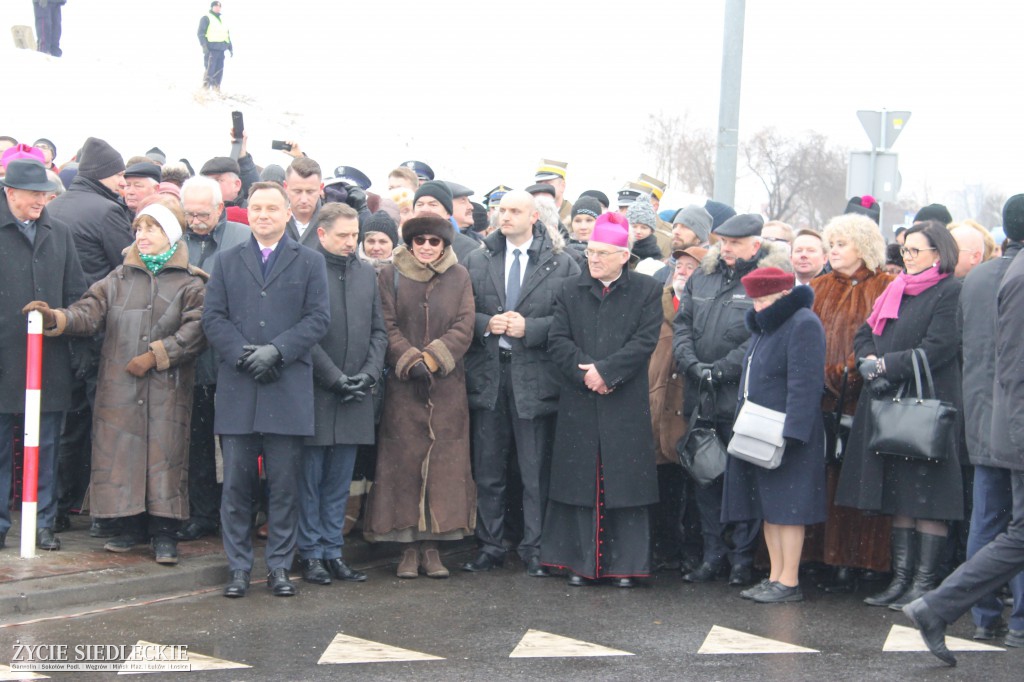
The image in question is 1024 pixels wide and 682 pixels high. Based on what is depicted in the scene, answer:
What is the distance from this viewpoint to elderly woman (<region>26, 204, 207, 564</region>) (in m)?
7.59

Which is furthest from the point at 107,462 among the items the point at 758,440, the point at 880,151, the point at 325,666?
the point at 880,151

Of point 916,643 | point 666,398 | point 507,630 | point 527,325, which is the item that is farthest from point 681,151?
point 507,630

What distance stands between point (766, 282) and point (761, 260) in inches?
14.5

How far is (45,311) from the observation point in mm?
7484

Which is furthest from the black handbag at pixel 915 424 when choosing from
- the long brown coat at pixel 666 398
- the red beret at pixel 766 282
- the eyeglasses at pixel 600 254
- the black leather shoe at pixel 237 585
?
the black leather shoe at pixel 237 585

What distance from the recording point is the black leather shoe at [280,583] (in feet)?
24.5

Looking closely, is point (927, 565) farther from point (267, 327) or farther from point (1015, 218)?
point (267, 327)

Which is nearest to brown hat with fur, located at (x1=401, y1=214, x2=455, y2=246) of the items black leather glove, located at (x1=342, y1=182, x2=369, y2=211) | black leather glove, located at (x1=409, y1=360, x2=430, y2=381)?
black leather glove, located at (x1=409, y1=360, x2=430, y2=381)

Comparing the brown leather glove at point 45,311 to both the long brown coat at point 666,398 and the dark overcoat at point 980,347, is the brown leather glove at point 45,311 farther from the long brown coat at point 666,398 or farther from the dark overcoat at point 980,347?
the dark overcoat at point 980,347

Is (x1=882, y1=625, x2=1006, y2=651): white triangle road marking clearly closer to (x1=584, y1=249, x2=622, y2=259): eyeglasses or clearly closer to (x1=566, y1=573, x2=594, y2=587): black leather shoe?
(x1=566, y1=573, x2=594, y2=587): black leather shoe

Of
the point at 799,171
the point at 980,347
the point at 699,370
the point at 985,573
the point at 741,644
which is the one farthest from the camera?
the point at 799,171

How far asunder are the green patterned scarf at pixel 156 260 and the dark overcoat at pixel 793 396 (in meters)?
3.44

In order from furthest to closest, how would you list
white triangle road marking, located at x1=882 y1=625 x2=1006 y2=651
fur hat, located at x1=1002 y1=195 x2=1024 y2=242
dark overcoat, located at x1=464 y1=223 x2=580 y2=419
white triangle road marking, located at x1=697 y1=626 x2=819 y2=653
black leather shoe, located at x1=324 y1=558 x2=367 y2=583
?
dark overcoat, located at x1=464 y1=223 x2=580 y2=419 < black leather shoe, located at x1=324 y1=558 x2=367 y2=583 < fur hat, located at x1=1002 y1=195 x2=1024 y2=242 < white triangle road marking, located at x1=882 y1=625 x2=1006 y2=651 < white triangle road marking, located at x1=697 y1=626 x2=819 y2=653

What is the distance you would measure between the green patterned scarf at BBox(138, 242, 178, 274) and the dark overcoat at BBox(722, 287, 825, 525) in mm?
3443
